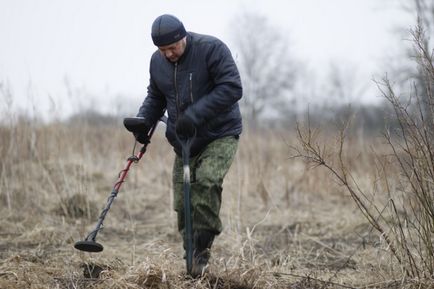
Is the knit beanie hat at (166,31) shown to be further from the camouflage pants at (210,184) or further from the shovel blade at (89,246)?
the shovel blade at (89,246)

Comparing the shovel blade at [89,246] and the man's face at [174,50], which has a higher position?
the man's face at [174,50]

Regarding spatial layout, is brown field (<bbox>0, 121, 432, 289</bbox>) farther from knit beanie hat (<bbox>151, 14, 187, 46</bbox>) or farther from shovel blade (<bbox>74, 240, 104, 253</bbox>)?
knit beanie hat (<bbox>151, 14, 187, 46</bbox>)

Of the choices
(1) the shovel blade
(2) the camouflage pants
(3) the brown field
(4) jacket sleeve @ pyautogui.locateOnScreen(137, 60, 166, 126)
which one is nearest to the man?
(2) the camouflage pants

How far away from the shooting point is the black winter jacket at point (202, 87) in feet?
10.9

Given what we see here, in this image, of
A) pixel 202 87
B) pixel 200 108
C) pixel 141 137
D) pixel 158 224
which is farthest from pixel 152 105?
pixel 158 224

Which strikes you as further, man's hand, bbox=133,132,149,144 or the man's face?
man's hand, bbox=133,132,149,144

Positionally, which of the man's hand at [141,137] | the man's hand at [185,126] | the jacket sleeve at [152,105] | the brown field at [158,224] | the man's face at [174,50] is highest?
the man's face at [174,50]

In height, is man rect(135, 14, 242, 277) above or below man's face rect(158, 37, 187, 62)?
below

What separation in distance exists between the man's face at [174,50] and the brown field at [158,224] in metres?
0.97

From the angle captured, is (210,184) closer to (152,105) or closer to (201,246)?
(201,246)

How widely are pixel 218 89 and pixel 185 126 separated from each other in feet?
1.07

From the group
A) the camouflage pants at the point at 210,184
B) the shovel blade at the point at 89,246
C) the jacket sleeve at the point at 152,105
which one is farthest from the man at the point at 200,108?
the shovel blade at the point at 89,246

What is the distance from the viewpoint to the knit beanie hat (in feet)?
10.8

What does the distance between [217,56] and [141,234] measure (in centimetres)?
309
